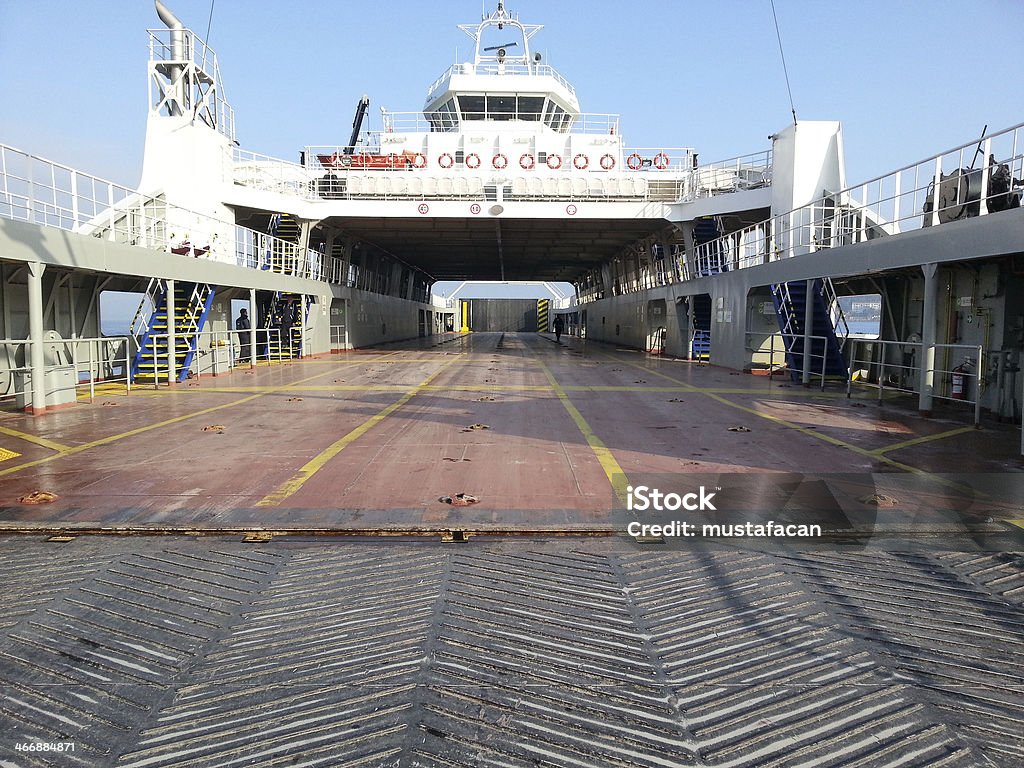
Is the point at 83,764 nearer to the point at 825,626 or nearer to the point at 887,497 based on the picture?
the point at 825,626

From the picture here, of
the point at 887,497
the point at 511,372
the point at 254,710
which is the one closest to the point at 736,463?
the point at 887,497

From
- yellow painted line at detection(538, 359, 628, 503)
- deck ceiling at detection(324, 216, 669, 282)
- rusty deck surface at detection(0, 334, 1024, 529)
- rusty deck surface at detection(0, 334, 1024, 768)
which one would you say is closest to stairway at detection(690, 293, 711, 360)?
deck ceiling at detection(324, 216, 669, 282)

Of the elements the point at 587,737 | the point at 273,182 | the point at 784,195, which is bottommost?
the point at 587,737

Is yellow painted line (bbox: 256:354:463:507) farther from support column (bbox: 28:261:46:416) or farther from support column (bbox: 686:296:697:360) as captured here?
support column (bbox: 686:296:697:360)

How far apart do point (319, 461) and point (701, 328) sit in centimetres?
1991

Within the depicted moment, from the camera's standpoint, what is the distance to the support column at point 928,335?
1048 cm

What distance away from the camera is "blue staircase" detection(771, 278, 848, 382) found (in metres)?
15.5

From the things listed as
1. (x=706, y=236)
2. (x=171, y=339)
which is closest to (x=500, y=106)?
(x=706, y=236)

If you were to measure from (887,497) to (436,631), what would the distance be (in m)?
4.42

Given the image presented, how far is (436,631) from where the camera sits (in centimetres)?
334

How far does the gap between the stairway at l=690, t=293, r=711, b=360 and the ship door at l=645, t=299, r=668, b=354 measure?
3.57 metres

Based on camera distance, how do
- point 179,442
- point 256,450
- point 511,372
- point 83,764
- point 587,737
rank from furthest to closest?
point 511,372, point 179,442, point 256,450, point 587,737, point 83,764

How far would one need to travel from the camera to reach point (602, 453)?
7.62 metres

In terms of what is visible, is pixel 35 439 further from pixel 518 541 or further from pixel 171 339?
pixel 518 541
